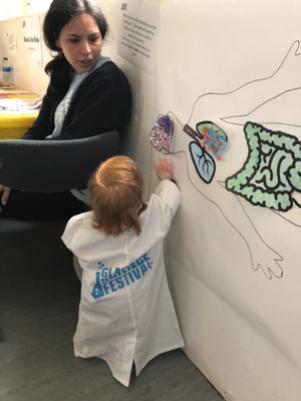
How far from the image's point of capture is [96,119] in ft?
3.78

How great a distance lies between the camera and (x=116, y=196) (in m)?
0.91

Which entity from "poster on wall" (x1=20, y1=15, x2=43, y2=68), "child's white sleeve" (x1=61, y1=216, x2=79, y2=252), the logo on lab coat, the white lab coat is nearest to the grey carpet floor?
the white lab coat

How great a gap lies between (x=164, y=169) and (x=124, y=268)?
305 millimetres

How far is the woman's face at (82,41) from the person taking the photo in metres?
1.18

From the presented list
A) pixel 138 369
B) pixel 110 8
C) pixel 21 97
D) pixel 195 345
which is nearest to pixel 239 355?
pixel 195 345

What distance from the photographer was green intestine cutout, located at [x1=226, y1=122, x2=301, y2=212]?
→ 0.71m

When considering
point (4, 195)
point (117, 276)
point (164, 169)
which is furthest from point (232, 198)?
point (4, 195)

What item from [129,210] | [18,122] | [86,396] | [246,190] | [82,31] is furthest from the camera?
[18,122]

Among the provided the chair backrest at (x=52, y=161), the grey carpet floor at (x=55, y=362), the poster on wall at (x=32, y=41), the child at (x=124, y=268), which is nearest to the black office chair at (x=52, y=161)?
the chair backrest at (x=52, y=161)

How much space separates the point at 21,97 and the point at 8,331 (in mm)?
1209

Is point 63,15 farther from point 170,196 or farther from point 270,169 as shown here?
point 270,169

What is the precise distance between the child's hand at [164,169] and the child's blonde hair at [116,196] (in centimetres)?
14

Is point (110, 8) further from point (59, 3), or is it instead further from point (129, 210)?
point (129, 210)

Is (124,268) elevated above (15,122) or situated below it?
below
